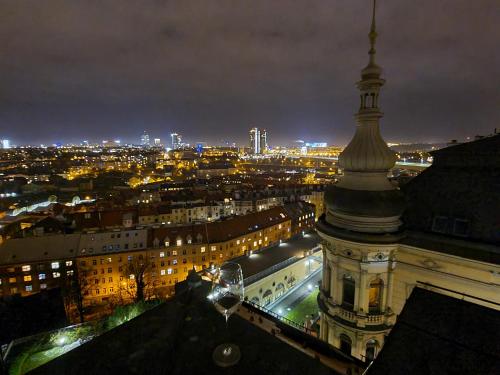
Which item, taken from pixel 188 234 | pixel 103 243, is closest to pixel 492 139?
pixel 188 234

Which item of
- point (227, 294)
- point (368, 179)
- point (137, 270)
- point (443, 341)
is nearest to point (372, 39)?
point (368, 179)

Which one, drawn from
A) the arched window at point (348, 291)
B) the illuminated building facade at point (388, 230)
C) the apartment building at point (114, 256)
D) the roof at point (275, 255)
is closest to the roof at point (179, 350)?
the arched window at point (348, 291)

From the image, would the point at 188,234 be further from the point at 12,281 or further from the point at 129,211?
the point at 12,281

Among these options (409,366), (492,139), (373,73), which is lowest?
(409,366)

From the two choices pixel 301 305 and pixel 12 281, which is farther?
pixel 12 281

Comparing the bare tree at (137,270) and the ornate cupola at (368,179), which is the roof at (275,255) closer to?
the ornate cupola at (368,179)

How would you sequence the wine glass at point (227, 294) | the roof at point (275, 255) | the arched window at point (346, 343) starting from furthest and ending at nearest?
1. the roof at point (275, 255)
2. the arched window at point (346, 343)
3. the wine glass at point (227, 294)

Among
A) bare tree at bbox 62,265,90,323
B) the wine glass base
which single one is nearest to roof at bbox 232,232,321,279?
the wine glass base
